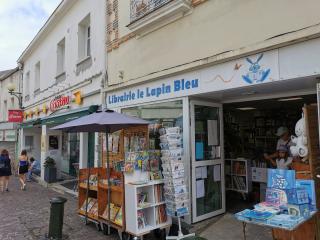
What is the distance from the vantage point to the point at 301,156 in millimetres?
4820

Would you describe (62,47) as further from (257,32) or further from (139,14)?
(257,32)

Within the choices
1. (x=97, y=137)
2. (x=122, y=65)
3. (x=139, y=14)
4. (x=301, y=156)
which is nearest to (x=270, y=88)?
(x=301, y=156)

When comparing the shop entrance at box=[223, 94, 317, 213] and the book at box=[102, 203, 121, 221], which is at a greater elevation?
the shop entrance at box=[223, 94, 317, 213]

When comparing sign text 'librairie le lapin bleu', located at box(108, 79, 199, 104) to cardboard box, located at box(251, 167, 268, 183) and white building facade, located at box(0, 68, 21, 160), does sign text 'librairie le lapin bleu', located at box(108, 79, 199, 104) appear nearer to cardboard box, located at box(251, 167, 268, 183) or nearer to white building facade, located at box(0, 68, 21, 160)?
cardboard box, located at box(251, 167, 268, 183)

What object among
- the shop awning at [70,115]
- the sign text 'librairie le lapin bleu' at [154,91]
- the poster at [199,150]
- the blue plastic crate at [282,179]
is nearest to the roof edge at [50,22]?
the shop awning at [70,115]

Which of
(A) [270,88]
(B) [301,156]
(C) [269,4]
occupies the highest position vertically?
(C) [269,4]

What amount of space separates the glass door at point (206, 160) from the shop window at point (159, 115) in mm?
396

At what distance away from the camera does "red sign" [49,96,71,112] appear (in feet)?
40.0

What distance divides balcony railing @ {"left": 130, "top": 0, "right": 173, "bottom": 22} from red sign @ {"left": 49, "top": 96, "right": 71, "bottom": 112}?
5128mm

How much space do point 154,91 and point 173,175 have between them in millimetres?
2432

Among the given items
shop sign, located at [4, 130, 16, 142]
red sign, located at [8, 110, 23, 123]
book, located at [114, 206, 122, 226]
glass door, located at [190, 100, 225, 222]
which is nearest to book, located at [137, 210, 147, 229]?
book, located at [114, 206, 122, 226]

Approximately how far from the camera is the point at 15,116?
18.6 meters

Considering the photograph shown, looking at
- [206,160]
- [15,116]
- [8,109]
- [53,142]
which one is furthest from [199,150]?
[8,109]

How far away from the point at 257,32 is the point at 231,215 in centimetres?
387
